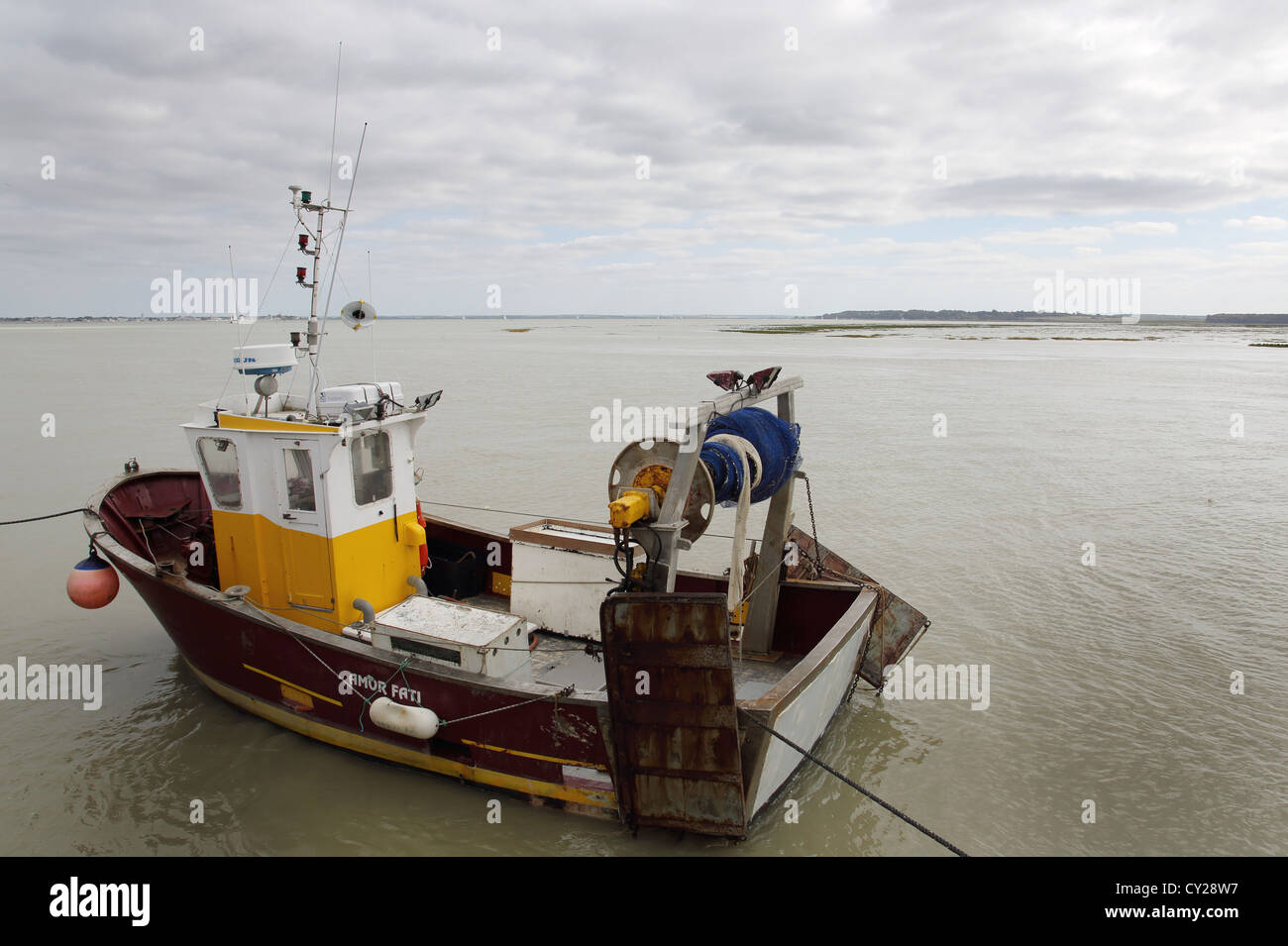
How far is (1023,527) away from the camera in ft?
46.2

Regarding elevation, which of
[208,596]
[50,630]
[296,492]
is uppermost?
[296,492]

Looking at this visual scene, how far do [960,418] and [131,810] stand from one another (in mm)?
26936

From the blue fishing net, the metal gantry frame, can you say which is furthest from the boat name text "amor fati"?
the blue fishing net

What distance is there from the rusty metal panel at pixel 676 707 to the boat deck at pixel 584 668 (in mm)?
1296

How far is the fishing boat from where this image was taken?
5.51m

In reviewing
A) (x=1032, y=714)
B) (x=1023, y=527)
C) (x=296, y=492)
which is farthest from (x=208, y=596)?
(x=1023, y=527)

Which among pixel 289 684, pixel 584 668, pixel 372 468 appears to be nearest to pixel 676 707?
pixel 584 668

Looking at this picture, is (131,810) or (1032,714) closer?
(131,810)

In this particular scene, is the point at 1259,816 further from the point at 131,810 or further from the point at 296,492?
the point at 131,810

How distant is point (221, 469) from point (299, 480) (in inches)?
38.3

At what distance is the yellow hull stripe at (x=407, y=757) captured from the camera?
19.7 ft

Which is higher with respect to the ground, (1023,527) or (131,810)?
(1023,527)

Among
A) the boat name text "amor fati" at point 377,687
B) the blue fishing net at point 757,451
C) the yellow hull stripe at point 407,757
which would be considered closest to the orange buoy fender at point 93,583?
the yellow hull stripe at point 407,757

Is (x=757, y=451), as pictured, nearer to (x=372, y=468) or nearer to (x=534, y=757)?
(x=534, y=757)
